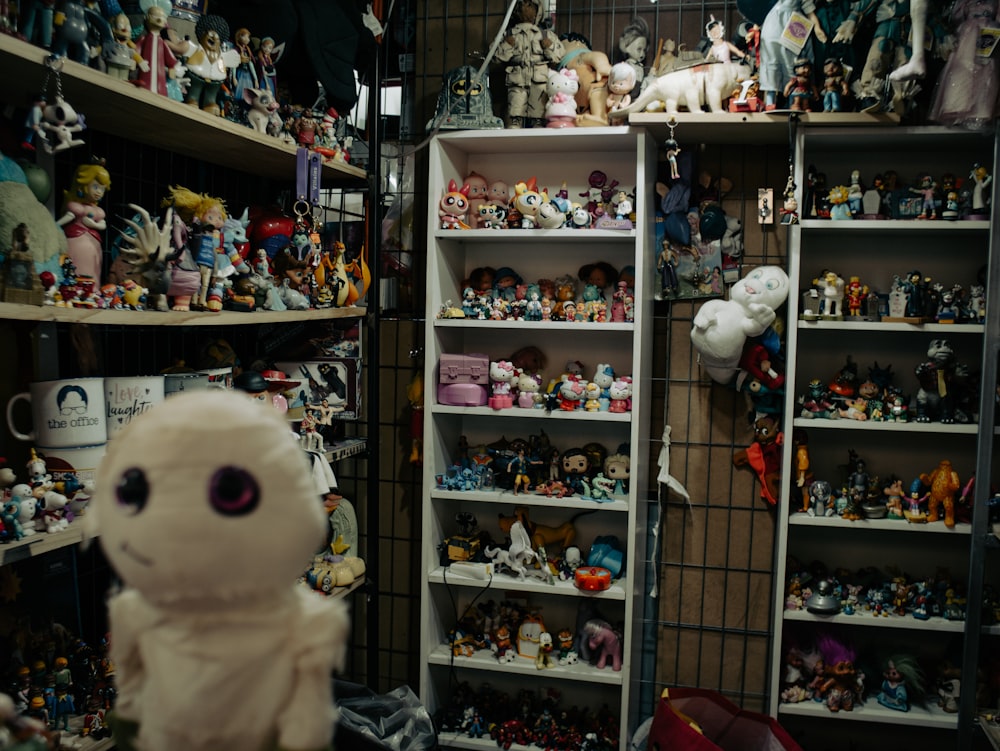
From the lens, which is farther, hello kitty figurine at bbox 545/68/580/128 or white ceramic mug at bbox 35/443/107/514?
hello kitty figurine at bbox 545/68/580/128

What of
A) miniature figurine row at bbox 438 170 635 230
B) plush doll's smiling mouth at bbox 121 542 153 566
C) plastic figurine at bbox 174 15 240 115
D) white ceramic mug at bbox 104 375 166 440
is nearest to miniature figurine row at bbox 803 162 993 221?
miniature figurine row at bbox 438 170 635 230

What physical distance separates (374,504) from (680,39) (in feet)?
5.89

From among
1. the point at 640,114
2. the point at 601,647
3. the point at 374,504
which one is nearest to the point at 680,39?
the point at 640,114

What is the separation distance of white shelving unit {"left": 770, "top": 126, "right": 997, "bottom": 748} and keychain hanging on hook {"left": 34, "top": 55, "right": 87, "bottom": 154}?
6.13ft

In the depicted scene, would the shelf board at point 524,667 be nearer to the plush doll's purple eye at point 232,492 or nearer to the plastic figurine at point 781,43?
the plastic figurine at point 781,43

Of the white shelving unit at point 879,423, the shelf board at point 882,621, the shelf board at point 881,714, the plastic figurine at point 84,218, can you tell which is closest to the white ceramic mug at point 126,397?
the plastic figurine at point 84,218

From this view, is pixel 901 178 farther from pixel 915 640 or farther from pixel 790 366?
pixel 915 640

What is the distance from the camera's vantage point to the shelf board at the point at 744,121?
227cm

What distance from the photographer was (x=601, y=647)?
2.59 meters

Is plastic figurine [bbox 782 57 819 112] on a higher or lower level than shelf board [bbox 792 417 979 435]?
higher

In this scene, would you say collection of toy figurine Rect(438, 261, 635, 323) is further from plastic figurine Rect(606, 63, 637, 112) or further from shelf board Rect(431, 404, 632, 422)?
plastic figurine Rect(606, 63, 637, 112)

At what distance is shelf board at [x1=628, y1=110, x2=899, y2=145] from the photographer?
227 cm

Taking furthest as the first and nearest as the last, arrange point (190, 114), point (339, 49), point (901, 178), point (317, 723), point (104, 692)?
point (901, 178) → point (339, 49) → point (190, 114) → point (104, 692) → point (317, 723)

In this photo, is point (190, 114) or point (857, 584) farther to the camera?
point (857, 584)
